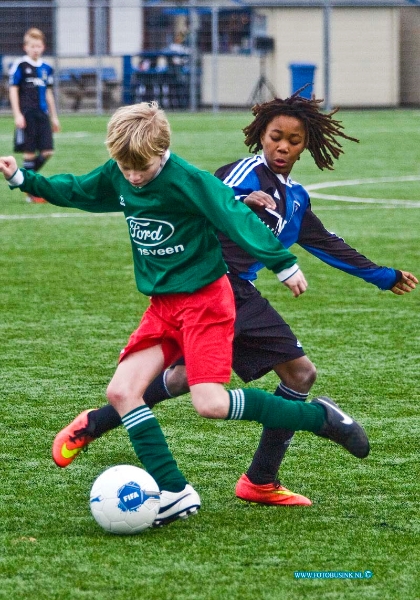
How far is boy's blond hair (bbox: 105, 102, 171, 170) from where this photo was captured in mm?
4008

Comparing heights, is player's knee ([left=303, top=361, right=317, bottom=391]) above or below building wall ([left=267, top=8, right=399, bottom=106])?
below

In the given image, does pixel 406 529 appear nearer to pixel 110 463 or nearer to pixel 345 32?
pixel 110 463

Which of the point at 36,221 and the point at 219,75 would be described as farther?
the point at 219,75

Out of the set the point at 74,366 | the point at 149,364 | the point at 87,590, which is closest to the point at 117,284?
the point at 74,366

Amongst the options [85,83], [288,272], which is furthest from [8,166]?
[85,83]

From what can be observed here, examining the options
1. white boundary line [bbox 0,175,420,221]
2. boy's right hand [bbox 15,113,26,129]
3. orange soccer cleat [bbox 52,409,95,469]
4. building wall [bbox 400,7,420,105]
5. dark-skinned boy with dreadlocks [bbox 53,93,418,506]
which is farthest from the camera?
building wall [bbox 400,7,420,105]

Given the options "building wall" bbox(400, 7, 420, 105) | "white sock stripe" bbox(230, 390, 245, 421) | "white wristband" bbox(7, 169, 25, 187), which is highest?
"building wall" bbox(400, 7, 420, 105)

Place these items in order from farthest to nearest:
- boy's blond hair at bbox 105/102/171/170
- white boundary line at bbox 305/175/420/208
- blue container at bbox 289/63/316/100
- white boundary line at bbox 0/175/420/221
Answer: blue container at bbox 289/63/316/100
white boundary line at bbox 305/175/420/208
white boundary line at bbox 0/175/420/221
boy's blond hair at bbox 105/102/171/170

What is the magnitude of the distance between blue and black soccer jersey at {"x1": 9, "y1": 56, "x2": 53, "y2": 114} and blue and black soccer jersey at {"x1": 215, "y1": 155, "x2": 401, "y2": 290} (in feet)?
34.0

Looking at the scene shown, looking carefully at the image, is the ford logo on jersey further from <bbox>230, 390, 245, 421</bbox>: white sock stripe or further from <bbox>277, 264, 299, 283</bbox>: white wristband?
<bbox>230, 390, 245, 421</bbox>: white sock stripe

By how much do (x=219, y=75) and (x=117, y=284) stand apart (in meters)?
22.5

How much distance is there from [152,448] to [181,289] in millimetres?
565

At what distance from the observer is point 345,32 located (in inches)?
1190

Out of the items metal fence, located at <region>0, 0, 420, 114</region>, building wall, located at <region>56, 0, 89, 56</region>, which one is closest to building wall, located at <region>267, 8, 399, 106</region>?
metal fence, located at <region>0, 0, 420, 114</region>
